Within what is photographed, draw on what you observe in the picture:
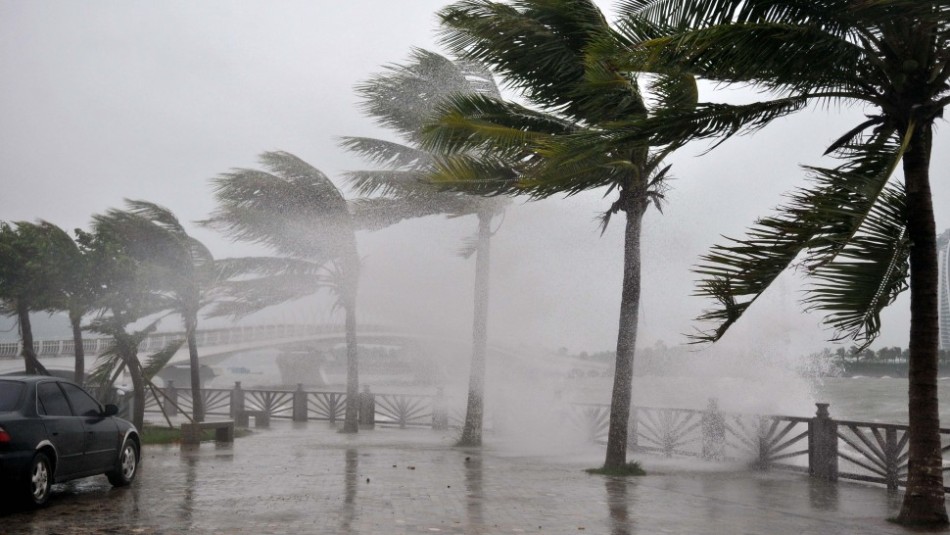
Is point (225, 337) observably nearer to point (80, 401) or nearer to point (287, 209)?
point (287, 209)

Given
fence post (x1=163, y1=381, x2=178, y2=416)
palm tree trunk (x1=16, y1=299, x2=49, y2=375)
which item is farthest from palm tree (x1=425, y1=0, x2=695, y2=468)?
fence post (x1=163, y1=381, x2=178, y2=416)

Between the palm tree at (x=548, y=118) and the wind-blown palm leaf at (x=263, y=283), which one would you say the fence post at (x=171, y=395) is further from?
the palm tree at (x=548, y=118)

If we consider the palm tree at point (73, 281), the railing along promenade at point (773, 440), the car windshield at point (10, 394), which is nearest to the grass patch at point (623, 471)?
the railing along promenade at point (773, 440)

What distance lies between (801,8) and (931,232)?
9.91 ft

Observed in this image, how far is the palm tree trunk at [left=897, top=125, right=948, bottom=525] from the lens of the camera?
33.7 feet

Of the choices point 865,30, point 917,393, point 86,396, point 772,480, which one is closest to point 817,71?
point 865,30

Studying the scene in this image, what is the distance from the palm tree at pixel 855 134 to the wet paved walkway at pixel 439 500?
2052mm

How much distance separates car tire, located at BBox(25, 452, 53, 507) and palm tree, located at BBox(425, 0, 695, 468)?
686 centimetres

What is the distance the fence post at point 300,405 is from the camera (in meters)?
31.8

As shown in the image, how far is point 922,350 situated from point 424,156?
45.7ft

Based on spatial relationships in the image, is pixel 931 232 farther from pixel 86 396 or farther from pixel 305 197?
pixel 305 197

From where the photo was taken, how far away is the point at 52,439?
408 inches

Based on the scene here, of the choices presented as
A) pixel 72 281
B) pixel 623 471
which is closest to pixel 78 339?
pixel 72 281

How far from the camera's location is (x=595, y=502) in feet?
38.1
